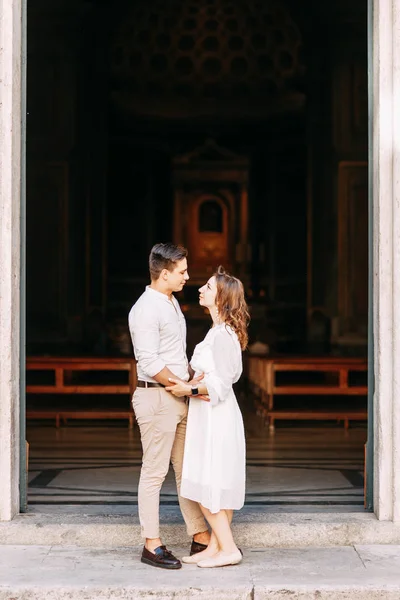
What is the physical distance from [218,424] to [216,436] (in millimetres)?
66

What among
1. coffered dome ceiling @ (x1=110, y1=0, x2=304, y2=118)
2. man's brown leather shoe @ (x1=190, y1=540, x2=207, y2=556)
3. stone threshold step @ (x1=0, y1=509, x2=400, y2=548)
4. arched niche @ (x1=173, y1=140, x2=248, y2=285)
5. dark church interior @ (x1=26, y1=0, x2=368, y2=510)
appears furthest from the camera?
coffered dome ceiling @ (x1=110, y1=0, x2=304, y2=118)

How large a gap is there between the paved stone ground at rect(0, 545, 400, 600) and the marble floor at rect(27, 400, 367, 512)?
0.60 metres

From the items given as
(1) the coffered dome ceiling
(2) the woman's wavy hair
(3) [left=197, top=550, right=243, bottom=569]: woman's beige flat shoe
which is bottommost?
(3) [left=197, top=550, right=243, bottom=569]: woman's beige flat shoe

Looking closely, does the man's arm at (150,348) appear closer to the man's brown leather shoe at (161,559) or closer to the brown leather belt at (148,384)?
the brown leather belt at (148,384)

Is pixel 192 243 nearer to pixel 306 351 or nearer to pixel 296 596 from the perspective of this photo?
pixel 306 351

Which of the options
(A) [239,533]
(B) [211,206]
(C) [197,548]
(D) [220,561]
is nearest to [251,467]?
(A) [239,533]

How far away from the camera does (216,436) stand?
18.1 ft

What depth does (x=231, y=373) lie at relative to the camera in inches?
217

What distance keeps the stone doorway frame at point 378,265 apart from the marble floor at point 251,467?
1.53ft

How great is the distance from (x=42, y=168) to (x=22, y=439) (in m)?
9.74

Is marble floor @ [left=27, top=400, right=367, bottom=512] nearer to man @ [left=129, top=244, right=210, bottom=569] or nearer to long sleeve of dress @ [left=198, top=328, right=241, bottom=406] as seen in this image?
man @ [left=129, top=244, right=210, bottom=569]

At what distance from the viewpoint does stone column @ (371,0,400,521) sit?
242 inches

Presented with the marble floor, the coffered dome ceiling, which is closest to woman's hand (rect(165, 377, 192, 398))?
the marble floor

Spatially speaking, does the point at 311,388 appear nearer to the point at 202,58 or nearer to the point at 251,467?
the point at 251,467
